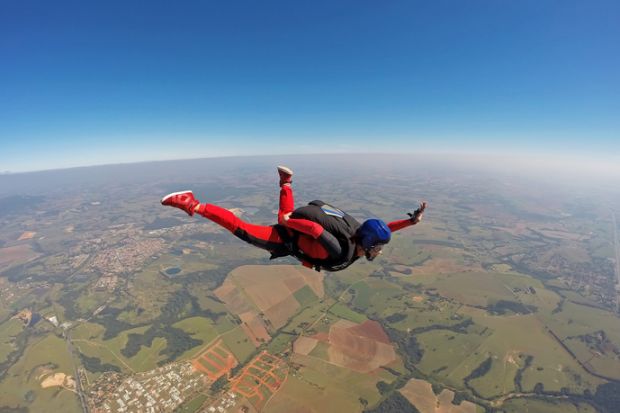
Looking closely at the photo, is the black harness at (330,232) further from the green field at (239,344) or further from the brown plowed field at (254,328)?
the brown plowed field at (254,328)

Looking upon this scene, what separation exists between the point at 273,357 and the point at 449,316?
3372 cm

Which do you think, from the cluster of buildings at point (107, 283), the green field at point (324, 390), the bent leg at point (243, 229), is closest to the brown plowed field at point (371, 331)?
the green field at point (324, 390)

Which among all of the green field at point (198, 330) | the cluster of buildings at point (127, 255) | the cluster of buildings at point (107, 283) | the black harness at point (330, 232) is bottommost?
the green field at point (198, 330)

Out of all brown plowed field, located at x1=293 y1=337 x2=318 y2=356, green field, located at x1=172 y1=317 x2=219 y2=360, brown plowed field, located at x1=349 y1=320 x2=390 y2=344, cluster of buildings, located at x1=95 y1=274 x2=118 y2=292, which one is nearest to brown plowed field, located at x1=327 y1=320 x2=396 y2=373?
brown plowed field, located at x1=349 y1=320 x2=390 y2=344

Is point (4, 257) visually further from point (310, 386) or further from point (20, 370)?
point (310, 386)

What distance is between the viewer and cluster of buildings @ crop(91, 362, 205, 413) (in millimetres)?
31281

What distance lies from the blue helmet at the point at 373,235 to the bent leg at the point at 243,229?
2.04m

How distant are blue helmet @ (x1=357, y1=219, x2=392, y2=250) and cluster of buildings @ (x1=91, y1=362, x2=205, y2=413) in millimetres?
37888

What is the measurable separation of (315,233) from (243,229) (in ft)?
6.80

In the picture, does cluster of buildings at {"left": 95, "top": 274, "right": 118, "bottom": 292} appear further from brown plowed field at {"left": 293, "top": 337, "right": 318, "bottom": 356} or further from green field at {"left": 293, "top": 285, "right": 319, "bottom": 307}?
brown plowed field at {"left": 293, "top": 337, "right": 318, "bottom": 356}

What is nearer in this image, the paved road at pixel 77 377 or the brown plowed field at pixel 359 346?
the paved road at pixel 77 377

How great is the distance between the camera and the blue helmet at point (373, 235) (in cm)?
502

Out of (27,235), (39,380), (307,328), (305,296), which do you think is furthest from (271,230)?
(27,235)

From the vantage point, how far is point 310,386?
107ft
